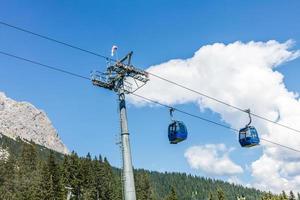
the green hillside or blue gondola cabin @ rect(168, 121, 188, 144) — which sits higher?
the green hillside

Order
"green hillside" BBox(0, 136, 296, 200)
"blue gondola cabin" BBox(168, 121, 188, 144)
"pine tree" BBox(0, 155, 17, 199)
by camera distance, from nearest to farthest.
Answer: "blue gondola cabin" BBox(168, 121, 188, 144), "pine tree" BBox(0, 155, 17, 199), "green hillside" BBox(0, 136, 296, 200)

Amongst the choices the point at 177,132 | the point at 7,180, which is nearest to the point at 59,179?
the point at 7,180

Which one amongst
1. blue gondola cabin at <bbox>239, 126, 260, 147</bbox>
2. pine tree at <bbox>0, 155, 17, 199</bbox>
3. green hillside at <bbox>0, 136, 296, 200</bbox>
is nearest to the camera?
blue gondola cabin at <bbox>239, 126, 260, 147</bbox>

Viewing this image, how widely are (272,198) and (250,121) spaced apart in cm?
14646

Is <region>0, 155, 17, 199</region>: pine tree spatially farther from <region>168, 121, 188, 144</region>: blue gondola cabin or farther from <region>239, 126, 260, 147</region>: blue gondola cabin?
<region>168, 121, 188, 144</region>: blue gondola cabin

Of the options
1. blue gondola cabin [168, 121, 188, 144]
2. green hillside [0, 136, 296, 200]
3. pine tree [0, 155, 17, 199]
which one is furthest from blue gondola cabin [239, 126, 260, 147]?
pine tree [0, 155, 17, 199]

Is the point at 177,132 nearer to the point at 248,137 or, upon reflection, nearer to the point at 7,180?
the point at 248,137

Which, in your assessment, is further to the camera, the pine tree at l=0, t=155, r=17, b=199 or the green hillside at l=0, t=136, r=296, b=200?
the green hillside at l=0, t=136, r=296, b=200

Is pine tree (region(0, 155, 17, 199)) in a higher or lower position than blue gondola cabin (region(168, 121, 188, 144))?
higher

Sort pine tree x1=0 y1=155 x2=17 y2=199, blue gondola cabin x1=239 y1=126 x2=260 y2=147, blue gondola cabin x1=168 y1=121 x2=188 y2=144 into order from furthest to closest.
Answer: pine tree x1=0 y1=155 x2=17 y2=199, blue gondola cabin x1=239 y1=126 x2=260 y2=147, blue gondola cabin x1=168 y1=121 x2=188 y2=144

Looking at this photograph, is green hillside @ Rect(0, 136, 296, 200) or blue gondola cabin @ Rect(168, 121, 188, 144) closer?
blue gondola cabin @ Rect(168, 121, 188, 144)

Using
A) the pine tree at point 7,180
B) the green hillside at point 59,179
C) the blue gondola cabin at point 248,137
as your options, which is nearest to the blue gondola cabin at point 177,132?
the blue gondola cabin at point 248,137

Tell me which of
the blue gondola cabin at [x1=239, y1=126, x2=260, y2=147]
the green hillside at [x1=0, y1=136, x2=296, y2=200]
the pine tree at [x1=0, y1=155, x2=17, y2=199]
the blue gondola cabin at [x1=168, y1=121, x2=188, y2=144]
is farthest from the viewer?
the green hillside at [x1=0, y1=136, x2=296, y2=200]

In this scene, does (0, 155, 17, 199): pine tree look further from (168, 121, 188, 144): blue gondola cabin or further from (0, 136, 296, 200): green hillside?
(168, 121, 188, 144): blue gondola cabin
